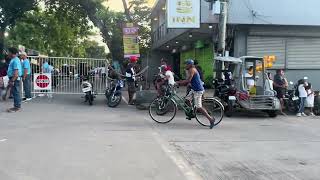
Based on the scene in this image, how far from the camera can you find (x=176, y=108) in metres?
14.4

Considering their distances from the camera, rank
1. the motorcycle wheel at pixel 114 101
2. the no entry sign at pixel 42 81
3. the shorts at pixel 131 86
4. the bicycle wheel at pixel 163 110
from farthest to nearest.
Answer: the no entry sign at pixel 42 81 < the shorts at pixel 131 86 < the motorcycle wheel at pixel 114 101 < the bicycle wheel at pixel 163 110

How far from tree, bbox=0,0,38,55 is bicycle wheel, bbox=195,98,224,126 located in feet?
74.8

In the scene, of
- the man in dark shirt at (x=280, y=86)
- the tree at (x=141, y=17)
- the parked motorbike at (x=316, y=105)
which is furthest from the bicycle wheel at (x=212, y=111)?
the tree at (x=141, y=17)

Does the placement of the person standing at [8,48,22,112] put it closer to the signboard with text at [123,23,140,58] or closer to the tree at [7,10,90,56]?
the signboard with text at [123,23,140,58]

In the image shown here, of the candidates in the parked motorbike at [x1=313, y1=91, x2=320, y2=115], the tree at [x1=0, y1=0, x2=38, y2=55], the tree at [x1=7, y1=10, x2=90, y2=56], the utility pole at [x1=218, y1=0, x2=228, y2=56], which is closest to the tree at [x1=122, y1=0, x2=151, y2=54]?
the tree at [x1=7, y1=10, x2=90, y2=56]

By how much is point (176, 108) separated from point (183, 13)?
6.37 meters

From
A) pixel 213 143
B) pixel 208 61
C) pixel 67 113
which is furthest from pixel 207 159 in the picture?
pixel 208 61

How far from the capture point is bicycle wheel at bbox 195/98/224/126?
46.9ft

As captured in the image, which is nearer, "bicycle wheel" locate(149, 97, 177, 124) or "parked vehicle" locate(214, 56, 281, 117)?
"bicycle wheel" locate(149, 97, 177, 124)

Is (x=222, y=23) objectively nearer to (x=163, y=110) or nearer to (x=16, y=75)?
(x=163, y=110)

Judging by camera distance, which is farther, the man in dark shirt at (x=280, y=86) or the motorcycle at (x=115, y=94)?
the man in dark shirt at (x=280, y=86)

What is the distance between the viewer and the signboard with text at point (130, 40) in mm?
24656

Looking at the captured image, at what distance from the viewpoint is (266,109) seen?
57.1 feet

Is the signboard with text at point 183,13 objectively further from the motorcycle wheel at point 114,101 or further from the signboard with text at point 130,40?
the signboard with text at point 130,40
